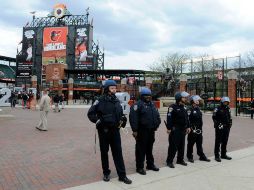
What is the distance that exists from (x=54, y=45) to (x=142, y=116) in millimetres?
73178

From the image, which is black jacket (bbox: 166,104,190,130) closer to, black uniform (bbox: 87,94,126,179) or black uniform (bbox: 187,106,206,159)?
black uniform (bbox: 187,106,206,159)

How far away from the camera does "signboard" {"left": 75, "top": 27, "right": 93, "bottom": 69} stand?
74812 mm

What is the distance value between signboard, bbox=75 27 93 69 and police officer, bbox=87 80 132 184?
6939 cm

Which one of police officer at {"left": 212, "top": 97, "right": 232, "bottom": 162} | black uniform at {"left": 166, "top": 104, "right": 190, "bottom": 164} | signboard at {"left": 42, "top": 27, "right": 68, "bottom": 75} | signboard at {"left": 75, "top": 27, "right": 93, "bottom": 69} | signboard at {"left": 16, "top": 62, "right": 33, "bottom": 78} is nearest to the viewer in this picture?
black uniform at {"left": 166, "top": 104, "right": 190, "bottom": 164}

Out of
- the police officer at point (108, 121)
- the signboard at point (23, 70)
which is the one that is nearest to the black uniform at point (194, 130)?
the police officer at point (108, 121)

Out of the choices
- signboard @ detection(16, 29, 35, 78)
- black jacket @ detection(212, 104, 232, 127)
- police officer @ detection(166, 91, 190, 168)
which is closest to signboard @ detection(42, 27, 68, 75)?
signboard @ detection(16, 29, 35, 78)

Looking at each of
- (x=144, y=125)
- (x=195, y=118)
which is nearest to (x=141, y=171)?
(x=144, y=125)

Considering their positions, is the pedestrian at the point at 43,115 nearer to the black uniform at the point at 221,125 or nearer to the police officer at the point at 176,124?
the police officer at the point at 176,124

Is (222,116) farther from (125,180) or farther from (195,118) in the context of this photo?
(125,180)

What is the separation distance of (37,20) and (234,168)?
82.3 metres

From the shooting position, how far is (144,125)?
647 centimetres

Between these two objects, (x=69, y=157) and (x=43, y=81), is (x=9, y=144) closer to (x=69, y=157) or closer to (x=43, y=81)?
(x=69, y=157)

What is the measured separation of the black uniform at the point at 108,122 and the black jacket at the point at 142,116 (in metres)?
0.45

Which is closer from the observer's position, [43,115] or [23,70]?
[43,115]
